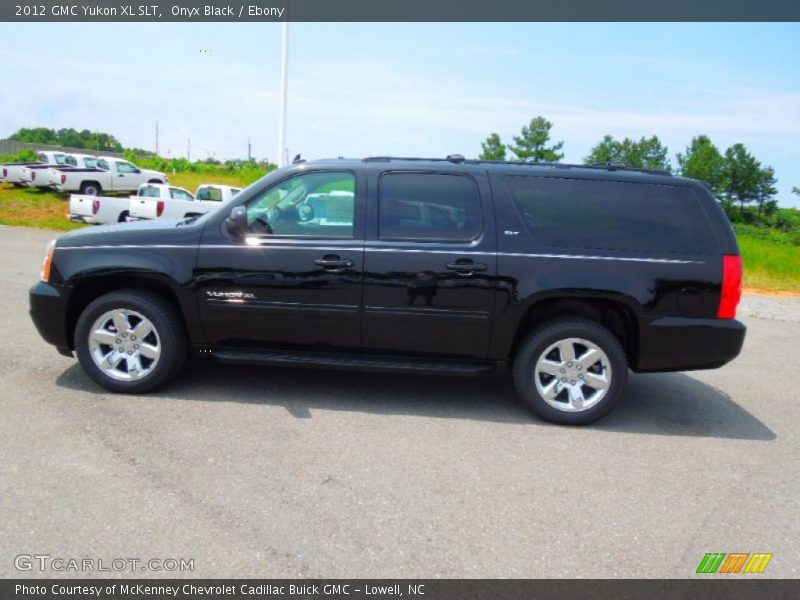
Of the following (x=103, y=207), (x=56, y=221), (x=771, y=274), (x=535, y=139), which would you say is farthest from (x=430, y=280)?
(x=535, y=139)

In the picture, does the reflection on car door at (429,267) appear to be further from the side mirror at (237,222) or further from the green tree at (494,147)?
the green tree at (494,147)

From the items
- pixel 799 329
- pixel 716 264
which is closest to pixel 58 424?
pixel 716 264

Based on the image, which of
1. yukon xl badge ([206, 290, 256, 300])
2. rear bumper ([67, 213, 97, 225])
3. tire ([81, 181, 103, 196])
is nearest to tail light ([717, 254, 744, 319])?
yukon xl badge ([206, 290, 256, 300])

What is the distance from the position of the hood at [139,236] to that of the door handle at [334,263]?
970 millimetres

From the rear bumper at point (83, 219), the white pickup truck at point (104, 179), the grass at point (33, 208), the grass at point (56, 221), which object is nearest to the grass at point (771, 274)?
the grass at point (56, 221)

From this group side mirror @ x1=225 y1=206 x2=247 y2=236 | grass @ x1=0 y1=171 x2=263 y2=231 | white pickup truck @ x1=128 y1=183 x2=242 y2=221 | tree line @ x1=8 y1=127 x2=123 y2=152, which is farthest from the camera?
tree line @ x1=8 y1=127 x2=123 y2=152

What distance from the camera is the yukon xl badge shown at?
4.69m

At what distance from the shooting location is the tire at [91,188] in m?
25.6

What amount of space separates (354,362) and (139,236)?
1.92 m

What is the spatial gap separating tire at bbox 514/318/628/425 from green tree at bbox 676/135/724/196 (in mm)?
91695

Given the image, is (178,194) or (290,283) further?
(178,194)

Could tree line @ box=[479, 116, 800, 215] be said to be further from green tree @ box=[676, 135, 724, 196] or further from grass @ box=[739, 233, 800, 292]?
grass @ box=[739, 233, 800, 292]

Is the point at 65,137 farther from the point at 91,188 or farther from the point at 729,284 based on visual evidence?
the point at 729,284

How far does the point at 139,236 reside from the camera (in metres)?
4.82
